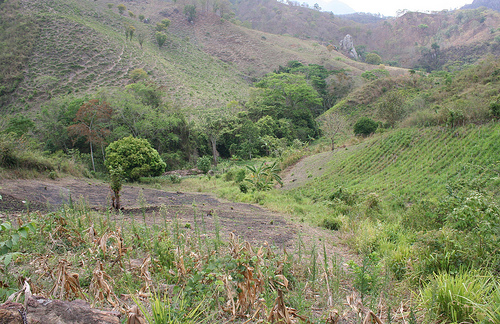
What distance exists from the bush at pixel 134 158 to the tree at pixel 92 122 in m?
4.30

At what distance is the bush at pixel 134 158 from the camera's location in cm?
1848

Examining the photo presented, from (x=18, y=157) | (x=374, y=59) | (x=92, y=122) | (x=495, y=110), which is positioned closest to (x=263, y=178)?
(x=495, y=110)

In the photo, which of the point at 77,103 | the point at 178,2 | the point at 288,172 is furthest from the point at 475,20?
the point at 77,103

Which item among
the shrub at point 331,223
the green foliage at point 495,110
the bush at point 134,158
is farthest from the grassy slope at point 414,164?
the bush at point 134,158

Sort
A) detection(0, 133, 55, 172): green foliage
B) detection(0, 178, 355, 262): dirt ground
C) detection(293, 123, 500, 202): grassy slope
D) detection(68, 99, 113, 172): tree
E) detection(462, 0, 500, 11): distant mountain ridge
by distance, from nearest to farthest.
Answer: detection(0, 178, 355, 262): dirt ground
detection(293, 123, 500, 202): grassy slope
detection(0, 133, 55, 172): green foliage
detection(68, 99, 113, 172): tree
detection(462, 0, 500, 11): distant mountain ridge

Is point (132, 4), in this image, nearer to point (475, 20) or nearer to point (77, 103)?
point (77, 103)

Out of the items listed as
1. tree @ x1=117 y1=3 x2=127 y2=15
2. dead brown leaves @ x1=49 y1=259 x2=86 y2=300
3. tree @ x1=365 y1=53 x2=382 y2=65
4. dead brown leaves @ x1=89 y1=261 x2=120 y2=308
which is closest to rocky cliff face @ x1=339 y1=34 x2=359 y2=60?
tree @ x1=365 y1=53 x2=382 y2=65

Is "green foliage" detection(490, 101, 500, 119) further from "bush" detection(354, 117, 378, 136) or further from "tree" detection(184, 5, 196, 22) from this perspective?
"tree" detection(184, 5, 196, 22)

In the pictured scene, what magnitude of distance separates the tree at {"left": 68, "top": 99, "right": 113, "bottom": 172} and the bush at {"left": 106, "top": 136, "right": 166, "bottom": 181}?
4295 millimetres

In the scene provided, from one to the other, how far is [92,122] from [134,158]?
8675 mm

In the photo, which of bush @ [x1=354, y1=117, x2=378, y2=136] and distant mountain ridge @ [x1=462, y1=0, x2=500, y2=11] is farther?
distant mountain ridge @ [x1=462, y1=0, x2=500, y2=11]

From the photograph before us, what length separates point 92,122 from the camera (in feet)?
79.4

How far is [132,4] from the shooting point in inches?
3061

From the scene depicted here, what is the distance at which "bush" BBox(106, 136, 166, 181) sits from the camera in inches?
728
